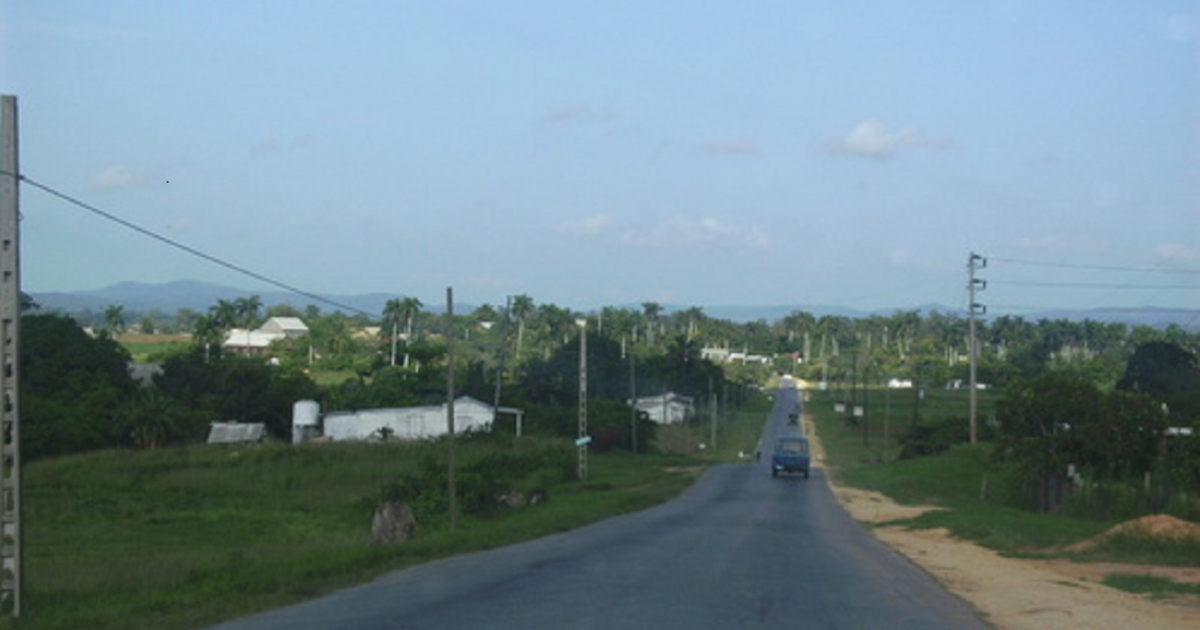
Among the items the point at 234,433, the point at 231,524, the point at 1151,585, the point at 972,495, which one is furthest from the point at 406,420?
the point at 1151,585

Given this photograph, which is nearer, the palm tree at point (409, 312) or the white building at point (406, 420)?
the white building at point (406, 420)

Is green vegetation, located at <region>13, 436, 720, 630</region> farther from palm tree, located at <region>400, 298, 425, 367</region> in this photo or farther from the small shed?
palm tree, located at <region>400, 298, 425, 367</region>

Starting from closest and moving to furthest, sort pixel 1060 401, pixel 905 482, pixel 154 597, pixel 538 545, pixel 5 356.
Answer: pixel 5 356, pixel 154 597, pixel 538 545, pixel 1060 401, pixel 905 482

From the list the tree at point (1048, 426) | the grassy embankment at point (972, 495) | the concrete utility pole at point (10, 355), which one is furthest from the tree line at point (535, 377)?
the concrete utility pole at point (10, 355)

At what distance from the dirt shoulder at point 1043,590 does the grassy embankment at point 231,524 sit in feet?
29.6

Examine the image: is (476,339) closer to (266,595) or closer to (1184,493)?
(1184,493)

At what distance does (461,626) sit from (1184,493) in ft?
101

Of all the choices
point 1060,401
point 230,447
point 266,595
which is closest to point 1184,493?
point 1060,401

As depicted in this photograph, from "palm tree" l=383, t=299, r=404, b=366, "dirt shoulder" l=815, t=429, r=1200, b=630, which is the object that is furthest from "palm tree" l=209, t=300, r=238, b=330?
"dirt shoulder" l=815, t=429, r=1200, b=630

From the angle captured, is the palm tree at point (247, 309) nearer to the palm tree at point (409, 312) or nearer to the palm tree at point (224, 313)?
the palm tree at point (224, 313)

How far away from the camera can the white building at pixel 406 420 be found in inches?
3479

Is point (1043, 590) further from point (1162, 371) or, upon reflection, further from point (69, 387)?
point (69, 387)

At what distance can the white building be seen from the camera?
290 feet

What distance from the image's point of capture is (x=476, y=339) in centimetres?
15238
